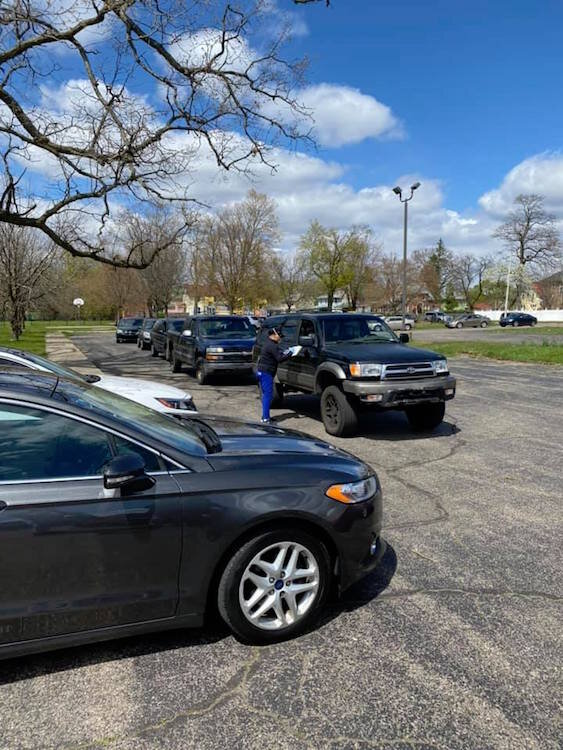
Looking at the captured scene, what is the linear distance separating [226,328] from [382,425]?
6804mm

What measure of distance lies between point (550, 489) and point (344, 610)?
126 inches

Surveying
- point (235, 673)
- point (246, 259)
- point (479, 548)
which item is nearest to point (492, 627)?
point (479, 548)

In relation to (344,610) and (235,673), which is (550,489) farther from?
(235,673)

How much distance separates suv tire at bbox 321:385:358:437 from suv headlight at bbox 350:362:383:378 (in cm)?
45

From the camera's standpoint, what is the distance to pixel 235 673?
2.63 m

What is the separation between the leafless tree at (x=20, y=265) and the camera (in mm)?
26656

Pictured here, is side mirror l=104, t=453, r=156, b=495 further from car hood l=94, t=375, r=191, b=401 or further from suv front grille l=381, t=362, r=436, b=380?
suv front grille l=381, t=362, r=436, b=380

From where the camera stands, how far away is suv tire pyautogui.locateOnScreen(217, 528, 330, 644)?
9.02 ft

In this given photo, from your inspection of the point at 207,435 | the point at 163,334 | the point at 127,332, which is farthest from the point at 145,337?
the point at 207,435

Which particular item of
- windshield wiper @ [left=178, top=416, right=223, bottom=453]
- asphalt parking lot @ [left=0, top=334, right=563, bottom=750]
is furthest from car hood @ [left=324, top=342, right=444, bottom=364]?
windshield wiper @ [left=178, top=416, right=223, bottom=453]

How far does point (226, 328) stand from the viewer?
47.2 ft

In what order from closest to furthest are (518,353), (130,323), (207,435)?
(207,435)
(518,353)
(130,323)

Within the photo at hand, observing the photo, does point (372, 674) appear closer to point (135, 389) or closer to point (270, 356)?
point (135, 389)

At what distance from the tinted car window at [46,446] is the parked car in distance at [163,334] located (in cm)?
1583
